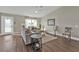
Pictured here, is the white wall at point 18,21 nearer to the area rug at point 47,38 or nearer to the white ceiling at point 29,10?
the white ceiling at point 29,10

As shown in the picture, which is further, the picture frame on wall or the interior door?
the interior door

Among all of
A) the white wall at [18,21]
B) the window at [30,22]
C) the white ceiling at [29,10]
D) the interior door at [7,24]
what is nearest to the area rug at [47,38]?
A: the window at [30,22]

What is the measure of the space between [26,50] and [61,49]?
49.8 inches

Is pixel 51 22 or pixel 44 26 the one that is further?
pixel 51 22

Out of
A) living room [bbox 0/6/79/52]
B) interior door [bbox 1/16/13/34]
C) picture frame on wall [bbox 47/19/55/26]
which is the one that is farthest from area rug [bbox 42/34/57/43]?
interior door [bbox 1/16/13/34]

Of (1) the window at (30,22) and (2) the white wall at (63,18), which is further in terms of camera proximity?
(2) the white wall at (63,18)

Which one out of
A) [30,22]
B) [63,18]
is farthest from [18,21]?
[63,18]

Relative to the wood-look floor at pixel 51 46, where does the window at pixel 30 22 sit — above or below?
above

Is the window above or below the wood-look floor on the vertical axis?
above

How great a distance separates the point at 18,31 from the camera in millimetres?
3137

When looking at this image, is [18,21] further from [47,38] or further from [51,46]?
[51,46]

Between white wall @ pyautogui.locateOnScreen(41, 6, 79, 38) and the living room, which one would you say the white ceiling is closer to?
the living room

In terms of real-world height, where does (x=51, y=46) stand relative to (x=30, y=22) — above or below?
below
